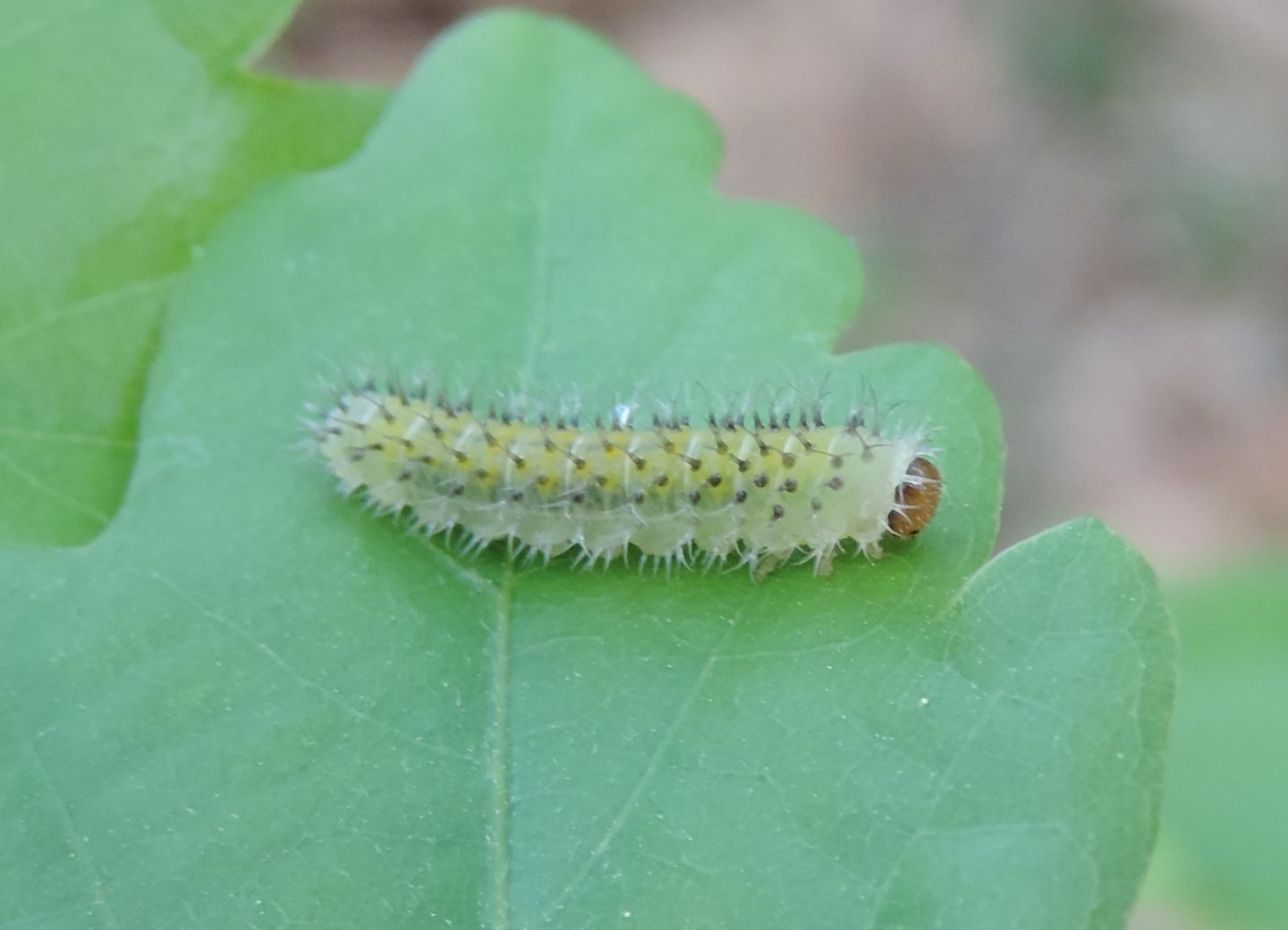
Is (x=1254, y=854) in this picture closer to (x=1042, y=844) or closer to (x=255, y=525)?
(x=1042, y=844)

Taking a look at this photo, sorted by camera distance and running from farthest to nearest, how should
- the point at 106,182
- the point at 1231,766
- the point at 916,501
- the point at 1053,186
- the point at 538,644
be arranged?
1. the point at 1053,186
2. the point at 1231,766
3. the point at 106,182
4. the point at 916,501
5. the point at 538,644

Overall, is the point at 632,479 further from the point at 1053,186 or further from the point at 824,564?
the point at 1053,186

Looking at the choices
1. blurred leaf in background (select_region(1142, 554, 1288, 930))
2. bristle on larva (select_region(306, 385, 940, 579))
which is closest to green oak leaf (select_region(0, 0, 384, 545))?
bristle on larva (select_region(306, 385, 940, 579))

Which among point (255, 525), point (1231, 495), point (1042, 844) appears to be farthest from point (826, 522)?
point (1231, 495)

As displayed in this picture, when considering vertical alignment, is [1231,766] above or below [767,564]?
below

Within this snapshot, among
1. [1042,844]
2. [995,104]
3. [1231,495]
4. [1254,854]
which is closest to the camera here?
[1042,844]

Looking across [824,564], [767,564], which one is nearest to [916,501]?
[824,564]

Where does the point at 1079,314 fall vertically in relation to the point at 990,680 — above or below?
below

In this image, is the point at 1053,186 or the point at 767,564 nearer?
the point at 767,564
